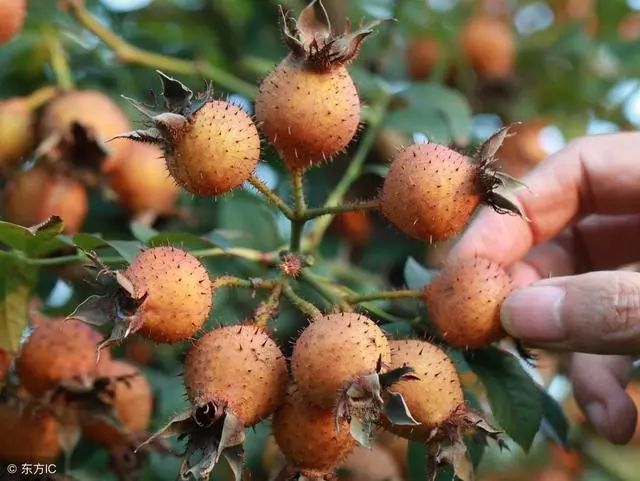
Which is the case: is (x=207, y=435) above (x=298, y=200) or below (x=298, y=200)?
below

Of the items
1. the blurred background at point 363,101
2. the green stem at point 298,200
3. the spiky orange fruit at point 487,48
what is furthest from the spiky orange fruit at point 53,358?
Result: the spiky orange fruit at point 487,48

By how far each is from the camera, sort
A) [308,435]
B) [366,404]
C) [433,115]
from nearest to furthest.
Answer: [366,404], [308,435], [433,115]

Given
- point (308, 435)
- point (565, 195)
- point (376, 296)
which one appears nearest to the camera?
point (308, 435)

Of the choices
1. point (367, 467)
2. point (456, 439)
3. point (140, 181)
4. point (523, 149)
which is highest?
point (456, 439)

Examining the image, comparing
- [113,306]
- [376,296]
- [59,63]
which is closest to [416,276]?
[376,296]

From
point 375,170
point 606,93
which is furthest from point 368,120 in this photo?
point 606,93

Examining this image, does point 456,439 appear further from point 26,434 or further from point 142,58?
point 142,58
